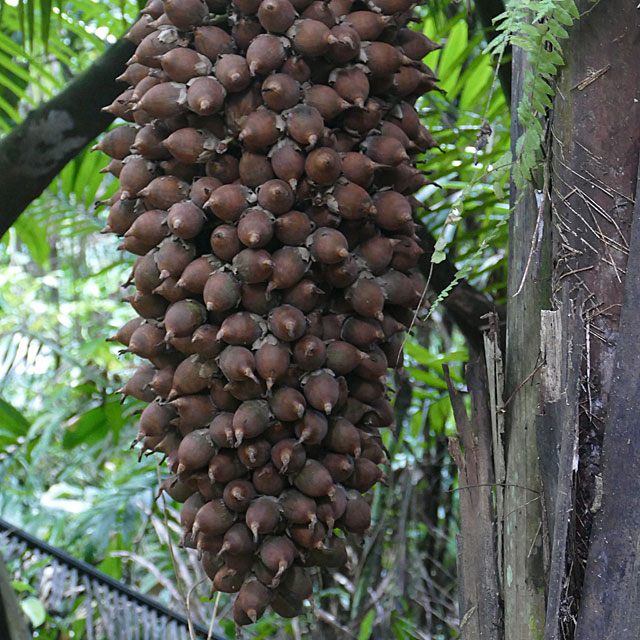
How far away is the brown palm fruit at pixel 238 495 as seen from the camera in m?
0.65

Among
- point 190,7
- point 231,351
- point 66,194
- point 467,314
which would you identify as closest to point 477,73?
point 467,314

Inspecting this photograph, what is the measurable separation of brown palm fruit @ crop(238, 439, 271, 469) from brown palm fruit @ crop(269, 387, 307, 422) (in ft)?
0.09

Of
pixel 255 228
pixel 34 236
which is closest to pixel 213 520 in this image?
pixel 255 228

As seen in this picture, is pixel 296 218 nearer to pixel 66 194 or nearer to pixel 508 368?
pixel 508 368

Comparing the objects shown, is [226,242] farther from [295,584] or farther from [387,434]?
[387,434]

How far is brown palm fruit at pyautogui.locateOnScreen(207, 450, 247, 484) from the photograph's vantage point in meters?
0.65

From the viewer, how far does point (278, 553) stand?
650 millimetres

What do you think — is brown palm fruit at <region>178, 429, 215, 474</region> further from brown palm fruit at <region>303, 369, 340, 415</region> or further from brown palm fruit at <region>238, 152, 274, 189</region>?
brown palm fruit at <region>238, 152, 274, 189</region>

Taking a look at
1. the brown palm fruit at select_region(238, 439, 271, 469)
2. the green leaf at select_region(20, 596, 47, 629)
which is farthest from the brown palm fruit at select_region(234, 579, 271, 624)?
the green leaf at select_region(20, 596, 47, 629)

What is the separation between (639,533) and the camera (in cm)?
54

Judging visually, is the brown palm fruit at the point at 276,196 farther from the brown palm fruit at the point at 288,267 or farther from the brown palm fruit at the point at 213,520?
the brown palm fruit at the point at 213,520

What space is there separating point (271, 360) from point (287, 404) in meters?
0.04

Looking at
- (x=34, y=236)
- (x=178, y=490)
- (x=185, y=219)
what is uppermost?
(x=185, y=219)

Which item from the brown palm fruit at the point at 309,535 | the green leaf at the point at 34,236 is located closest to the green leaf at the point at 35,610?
the green leaf at the point at 34,236
